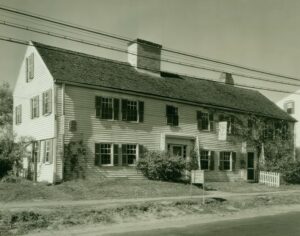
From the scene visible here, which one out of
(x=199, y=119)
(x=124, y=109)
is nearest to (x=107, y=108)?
(x=124, y=109)

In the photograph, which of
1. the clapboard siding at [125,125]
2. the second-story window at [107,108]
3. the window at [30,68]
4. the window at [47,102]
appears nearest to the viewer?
the clapboard siding at [125,125]

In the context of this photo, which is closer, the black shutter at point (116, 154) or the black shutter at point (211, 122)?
the black shutter at point (116, 154)

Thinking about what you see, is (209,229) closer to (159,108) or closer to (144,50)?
(159,108)

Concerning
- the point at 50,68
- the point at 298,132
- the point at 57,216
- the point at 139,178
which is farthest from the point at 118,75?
the point at 298,132

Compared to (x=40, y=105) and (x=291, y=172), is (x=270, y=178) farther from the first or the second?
(x=40, y=105)

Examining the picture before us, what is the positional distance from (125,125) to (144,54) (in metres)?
6.13

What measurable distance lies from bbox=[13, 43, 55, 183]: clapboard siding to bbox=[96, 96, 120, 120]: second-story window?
2.50 m

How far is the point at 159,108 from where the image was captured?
25719 mm

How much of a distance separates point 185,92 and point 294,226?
54.2 ft

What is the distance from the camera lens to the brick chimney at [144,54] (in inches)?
1090

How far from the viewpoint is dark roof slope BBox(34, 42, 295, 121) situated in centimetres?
2317

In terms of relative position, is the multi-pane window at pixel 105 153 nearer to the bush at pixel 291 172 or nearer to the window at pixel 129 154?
the window at pixel 129 154

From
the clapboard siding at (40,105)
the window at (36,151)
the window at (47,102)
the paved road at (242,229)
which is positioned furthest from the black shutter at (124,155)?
the paved road at (242,229)

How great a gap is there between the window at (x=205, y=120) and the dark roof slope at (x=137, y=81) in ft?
2.53
